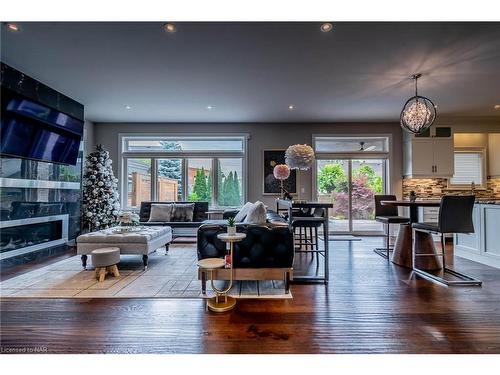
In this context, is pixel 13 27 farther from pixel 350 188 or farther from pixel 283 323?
pixel 350 188

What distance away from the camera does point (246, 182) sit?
6379mm

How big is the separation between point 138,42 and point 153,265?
2947 mm

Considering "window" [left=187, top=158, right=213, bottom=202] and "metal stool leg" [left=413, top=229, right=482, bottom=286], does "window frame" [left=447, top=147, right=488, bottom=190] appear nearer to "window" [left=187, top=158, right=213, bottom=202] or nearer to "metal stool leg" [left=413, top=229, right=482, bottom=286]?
"metal stool leg" [left=413, top=229, right=482, bottom=286]

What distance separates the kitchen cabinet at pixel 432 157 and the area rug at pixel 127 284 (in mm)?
Result: 4769

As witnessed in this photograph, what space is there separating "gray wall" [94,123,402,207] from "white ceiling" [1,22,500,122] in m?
1.00

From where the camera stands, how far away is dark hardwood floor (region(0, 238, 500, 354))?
1.83 m

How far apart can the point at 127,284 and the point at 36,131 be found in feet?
9.88

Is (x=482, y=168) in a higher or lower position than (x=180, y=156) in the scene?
lower

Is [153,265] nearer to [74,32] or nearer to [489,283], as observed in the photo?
[74,32]

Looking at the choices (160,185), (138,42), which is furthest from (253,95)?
(160,185)

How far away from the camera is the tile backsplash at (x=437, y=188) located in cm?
596

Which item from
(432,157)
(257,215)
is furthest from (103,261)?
(432,157)

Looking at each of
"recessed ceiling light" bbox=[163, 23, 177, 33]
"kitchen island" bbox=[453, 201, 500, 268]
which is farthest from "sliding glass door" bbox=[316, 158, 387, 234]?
"recessed ceiling light" bbox=[163, 23, 177, 33]

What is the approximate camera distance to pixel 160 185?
6.54 meters
